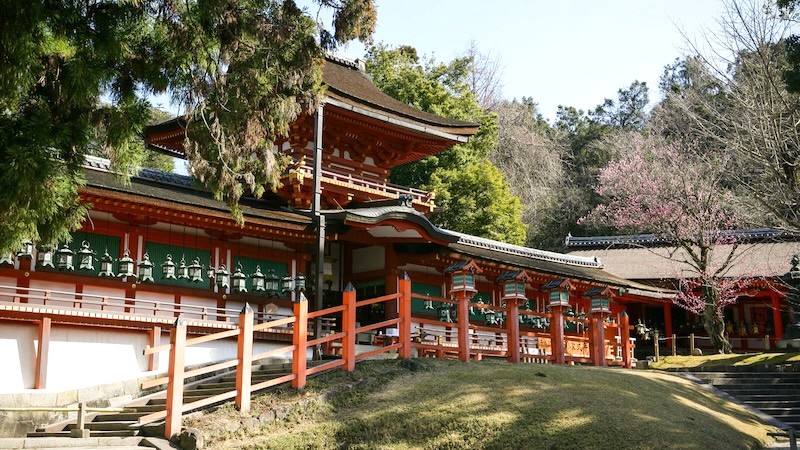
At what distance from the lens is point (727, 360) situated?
26469 mm

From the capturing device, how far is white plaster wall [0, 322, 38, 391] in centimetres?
1509

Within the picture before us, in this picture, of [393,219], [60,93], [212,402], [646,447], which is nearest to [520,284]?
[393,219]

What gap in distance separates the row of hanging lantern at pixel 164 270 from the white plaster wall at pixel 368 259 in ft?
7.57

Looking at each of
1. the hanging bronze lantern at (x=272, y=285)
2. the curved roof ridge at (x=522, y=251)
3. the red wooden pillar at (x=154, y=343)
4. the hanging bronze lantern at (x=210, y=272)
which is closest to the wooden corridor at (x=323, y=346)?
the red wooden pillar at (x=154, y=343)

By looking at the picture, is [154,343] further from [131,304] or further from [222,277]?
[222,277]

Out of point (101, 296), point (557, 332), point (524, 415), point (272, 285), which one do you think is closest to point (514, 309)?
point (557, 332)

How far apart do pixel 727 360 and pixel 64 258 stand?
20329 millimetres

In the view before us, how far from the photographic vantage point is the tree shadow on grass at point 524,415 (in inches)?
458

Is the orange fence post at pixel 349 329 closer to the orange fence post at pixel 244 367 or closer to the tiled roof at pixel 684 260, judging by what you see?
the orange fence post at pixel 244 367

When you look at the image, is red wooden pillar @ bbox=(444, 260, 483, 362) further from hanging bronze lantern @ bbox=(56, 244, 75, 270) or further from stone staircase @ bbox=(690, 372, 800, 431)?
hanging bronze lantern @ bbox=(56, 244, 75, 270)

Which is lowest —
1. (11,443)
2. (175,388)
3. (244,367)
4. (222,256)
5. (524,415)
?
(11,443)

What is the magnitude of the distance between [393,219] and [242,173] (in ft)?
23.8

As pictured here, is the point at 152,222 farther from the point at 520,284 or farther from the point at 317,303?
the point at 520,284

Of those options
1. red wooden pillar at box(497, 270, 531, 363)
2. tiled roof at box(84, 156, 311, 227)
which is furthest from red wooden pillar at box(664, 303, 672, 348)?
tiled roof at box(84, 156, 311, 227)
